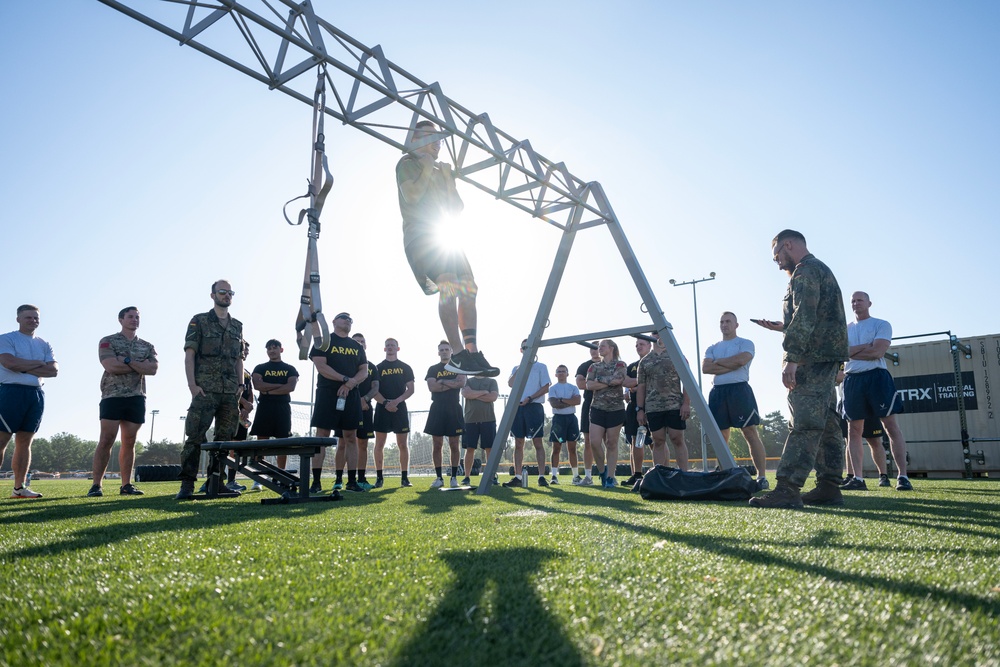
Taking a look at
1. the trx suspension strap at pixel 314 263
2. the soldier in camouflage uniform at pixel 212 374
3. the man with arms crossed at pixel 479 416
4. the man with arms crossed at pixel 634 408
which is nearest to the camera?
the trx suspension strap at pixel 314 263

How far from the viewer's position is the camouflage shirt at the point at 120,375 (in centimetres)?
714

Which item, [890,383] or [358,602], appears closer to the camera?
[358,602]

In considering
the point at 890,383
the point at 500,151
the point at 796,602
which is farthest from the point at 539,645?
the point at 890,383

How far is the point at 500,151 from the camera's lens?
6.67m

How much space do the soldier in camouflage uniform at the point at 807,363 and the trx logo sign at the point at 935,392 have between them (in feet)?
37.1

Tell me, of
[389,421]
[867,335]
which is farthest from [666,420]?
[389,421]

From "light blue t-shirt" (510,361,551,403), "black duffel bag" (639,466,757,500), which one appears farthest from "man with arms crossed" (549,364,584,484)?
"black duffel bag" (639,466,757,500)

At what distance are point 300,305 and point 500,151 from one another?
3.50m

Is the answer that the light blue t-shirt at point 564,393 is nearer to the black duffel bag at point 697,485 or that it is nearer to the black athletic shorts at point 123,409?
the black duffel bag at point 697,485

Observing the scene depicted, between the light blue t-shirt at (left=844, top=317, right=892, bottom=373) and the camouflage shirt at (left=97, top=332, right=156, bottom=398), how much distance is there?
8.38m

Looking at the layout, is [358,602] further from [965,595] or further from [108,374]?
[108,374]

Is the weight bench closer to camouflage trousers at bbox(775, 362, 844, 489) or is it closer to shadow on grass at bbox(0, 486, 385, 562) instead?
shadow on grass at bbox(0, 486, 385, 562)

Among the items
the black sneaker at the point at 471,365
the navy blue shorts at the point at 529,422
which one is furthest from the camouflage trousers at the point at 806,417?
the navy blue shorts at the point at 529,422

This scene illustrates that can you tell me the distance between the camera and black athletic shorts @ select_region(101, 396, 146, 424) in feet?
23.1
